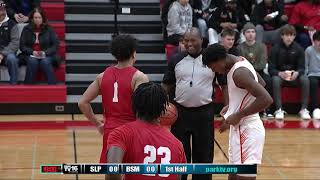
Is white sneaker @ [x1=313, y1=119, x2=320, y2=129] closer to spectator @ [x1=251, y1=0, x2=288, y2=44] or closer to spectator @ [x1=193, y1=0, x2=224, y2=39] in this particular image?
spectator @ [x1=251, y1=0, x2=288, y2=44]

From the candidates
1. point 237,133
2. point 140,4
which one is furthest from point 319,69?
point 237,133

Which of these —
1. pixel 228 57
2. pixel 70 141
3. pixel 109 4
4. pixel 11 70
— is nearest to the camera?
pixel 228 57

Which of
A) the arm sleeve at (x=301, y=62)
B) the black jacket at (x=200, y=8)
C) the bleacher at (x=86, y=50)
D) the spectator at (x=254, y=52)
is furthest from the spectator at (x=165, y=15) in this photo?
the arm sleeve at (x=301, y=62)

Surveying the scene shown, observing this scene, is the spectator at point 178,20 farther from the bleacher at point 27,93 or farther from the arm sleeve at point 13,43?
the arm sleeve at point 13,43

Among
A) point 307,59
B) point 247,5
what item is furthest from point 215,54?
point 247,5

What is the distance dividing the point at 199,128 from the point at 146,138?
10.9 feet

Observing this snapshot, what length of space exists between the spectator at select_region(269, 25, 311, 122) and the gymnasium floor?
143cm

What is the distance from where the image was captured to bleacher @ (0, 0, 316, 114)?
41.3ft

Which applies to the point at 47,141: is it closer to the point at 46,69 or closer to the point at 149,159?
the point at 46,69

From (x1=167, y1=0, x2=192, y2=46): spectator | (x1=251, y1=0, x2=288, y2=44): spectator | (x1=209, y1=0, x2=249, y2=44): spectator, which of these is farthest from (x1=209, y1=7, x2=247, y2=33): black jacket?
(x1=167, y1=0, x2=192, y2=46): spectator

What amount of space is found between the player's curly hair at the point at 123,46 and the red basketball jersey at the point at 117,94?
0.52 ft

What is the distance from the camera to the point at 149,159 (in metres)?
4.04

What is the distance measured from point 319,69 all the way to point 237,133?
7.12m

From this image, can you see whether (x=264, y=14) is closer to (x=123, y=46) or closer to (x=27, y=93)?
(x=27, y=93)
